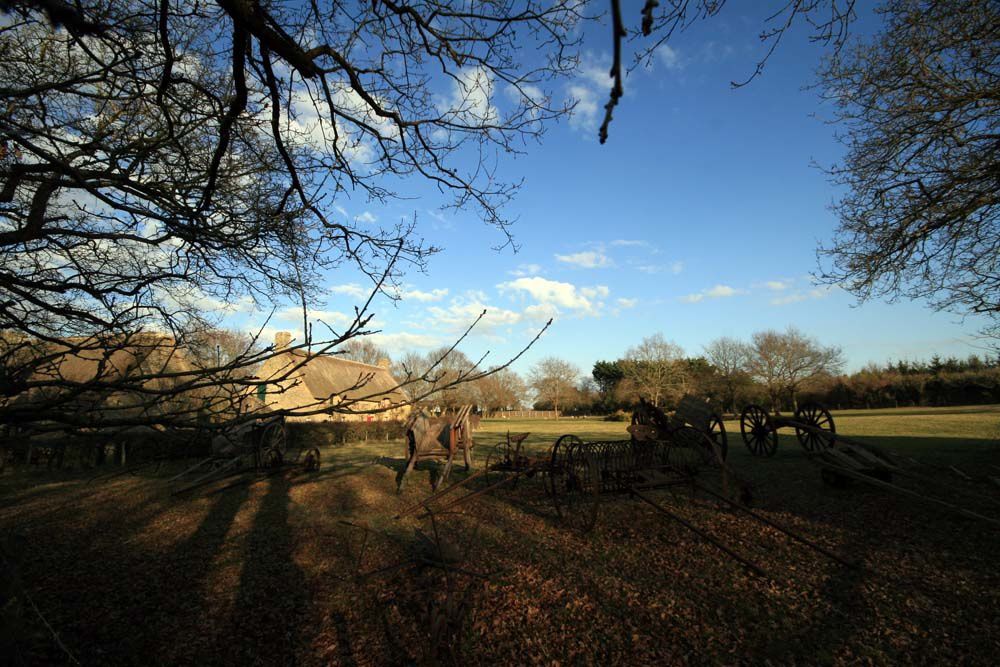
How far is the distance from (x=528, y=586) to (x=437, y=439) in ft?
25.5

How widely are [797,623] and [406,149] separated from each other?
586cm

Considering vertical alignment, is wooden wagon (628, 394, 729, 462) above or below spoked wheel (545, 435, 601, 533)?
above

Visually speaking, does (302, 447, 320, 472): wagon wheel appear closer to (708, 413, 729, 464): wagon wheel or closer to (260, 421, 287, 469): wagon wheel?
(260, 421, 287, 469): wagon wheel

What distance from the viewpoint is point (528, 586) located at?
18.0 ft

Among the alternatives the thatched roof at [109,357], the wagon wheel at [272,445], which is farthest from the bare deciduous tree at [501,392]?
the thatched roof at [109,357]

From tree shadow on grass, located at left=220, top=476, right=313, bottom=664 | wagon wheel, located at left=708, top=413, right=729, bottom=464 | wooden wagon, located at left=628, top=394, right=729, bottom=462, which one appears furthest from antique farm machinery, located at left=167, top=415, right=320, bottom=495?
wagon wheel, located at left=708, top=413, right=729, bottom=464

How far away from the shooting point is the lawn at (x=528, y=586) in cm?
423

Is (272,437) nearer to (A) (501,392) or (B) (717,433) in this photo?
(B) (717,433)

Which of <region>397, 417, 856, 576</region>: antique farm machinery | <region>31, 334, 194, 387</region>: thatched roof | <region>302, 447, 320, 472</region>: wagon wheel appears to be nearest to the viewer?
<region>31, 334, 194, 387</region>: thatched roof

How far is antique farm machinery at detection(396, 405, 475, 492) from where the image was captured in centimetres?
1208

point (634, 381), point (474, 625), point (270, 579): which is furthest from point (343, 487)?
point (634, 381)

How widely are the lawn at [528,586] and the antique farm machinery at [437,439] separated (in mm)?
2873

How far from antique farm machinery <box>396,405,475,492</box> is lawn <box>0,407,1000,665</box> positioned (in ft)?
9.43

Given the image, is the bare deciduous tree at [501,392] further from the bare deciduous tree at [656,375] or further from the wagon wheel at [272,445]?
the wagon wheel at [272,445]
